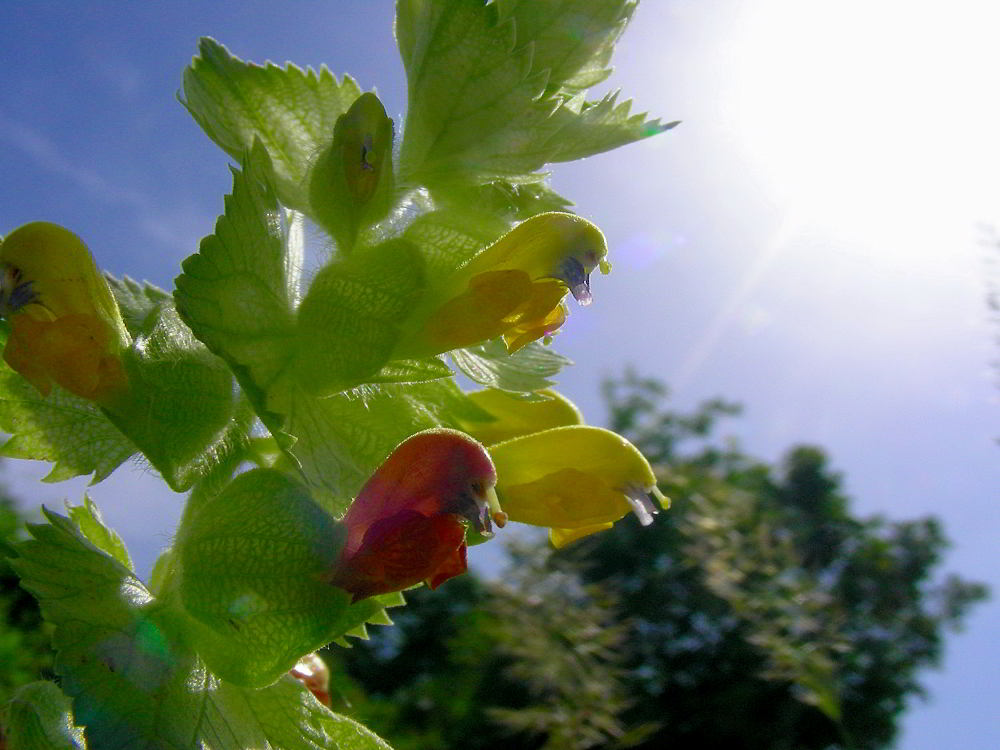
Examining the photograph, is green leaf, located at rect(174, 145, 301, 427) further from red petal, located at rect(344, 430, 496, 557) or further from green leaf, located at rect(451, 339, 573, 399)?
green leaf, located at rect(451, 339, 573, 399)

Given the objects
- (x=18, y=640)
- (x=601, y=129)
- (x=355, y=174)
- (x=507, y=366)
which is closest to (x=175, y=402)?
(x=355, y=174)

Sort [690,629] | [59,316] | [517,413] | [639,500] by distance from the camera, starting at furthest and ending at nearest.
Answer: [690,629] < [517,413] < [639,500] < [59,316]

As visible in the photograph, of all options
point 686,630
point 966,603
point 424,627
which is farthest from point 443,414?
point 966,603

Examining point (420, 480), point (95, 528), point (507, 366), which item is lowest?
point (95, 528)

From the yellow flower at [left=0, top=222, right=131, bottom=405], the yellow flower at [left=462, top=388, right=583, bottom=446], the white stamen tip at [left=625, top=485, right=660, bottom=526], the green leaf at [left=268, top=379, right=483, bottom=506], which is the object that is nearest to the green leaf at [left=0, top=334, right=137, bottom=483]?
the yellow flower at [left=0, top=222, right=131, bottom=405]

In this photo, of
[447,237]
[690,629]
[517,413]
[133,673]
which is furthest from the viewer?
[690,629]

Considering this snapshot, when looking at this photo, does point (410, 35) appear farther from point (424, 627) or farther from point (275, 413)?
point (424, 627)

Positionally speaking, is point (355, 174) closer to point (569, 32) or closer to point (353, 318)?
point (353, 318)
